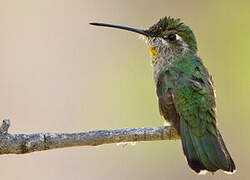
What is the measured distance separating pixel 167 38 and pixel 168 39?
2 cm

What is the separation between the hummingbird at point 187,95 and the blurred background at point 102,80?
2130 mm

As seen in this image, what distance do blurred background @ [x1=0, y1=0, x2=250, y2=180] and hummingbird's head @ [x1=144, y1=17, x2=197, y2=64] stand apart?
201 cm

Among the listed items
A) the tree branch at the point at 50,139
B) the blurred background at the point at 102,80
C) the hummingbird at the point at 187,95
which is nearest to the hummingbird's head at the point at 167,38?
the hummingbird at the point at 187,95

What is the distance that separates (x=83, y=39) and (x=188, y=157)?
18.9ft

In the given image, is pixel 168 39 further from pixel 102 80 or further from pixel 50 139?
pixel 102 80

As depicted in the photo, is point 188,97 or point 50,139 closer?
point 50,139

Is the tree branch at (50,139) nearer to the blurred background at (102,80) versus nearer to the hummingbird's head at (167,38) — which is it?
the hummingbird's head at (167,38)

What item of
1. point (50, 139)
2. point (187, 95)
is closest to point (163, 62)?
point (187, 95)

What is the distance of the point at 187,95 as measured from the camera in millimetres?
5355

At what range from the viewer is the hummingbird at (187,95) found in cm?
498

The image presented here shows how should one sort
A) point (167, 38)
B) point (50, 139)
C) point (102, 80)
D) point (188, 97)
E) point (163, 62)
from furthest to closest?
point (102, 80) → point (167, 38) → point (163, 62) → point (188, 97) → point (50, 139)

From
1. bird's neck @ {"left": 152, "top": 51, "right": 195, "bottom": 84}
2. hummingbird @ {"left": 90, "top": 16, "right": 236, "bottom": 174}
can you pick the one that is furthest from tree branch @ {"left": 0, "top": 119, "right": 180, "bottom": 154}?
bird's neck @ {"left": 152, "top": 51, "right": 195, "bottom": 84}

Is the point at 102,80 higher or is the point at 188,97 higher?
the point at 102,80

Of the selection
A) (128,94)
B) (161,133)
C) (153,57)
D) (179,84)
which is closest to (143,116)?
(128,94)
